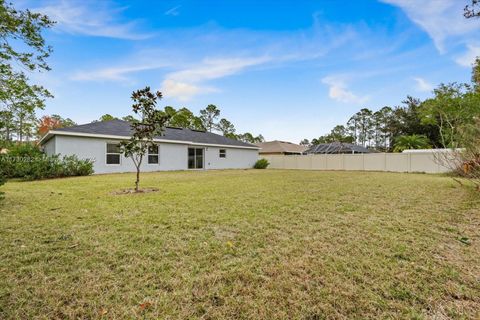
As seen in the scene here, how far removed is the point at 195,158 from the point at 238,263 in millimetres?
17147

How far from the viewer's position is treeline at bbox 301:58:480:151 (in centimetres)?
2081

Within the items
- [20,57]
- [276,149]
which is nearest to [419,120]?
[276,149]

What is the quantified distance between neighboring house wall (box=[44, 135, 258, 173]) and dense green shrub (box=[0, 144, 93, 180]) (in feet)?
2.67

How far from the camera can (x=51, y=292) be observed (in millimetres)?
1978

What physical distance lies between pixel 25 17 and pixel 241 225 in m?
11.6

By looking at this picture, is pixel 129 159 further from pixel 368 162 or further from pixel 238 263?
pixel 368 162

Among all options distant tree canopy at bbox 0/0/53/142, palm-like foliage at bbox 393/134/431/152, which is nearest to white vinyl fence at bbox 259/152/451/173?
palm-like foliage at bbox 393/134/431/152

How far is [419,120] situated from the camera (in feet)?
102

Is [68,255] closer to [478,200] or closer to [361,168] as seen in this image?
[478,200]

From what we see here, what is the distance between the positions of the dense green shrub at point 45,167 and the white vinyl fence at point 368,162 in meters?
16.9

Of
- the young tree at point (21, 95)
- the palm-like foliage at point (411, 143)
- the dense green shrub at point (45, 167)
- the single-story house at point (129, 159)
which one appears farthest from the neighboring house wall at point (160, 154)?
the palm-like foliage at point (411, 143)

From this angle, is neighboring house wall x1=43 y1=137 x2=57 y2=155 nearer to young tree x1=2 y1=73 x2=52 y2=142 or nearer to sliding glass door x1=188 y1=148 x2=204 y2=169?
young tree x1=2 y1=73 x2=52 y2=142

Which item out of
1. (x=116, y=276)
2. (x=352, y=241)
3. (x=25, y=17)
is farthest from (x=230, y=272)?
(x=25, y=17)

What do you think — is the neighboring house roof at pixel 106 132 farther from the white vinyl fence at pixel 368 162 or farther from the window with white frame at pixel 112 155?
the white vinyl fence at pixel 368 162
